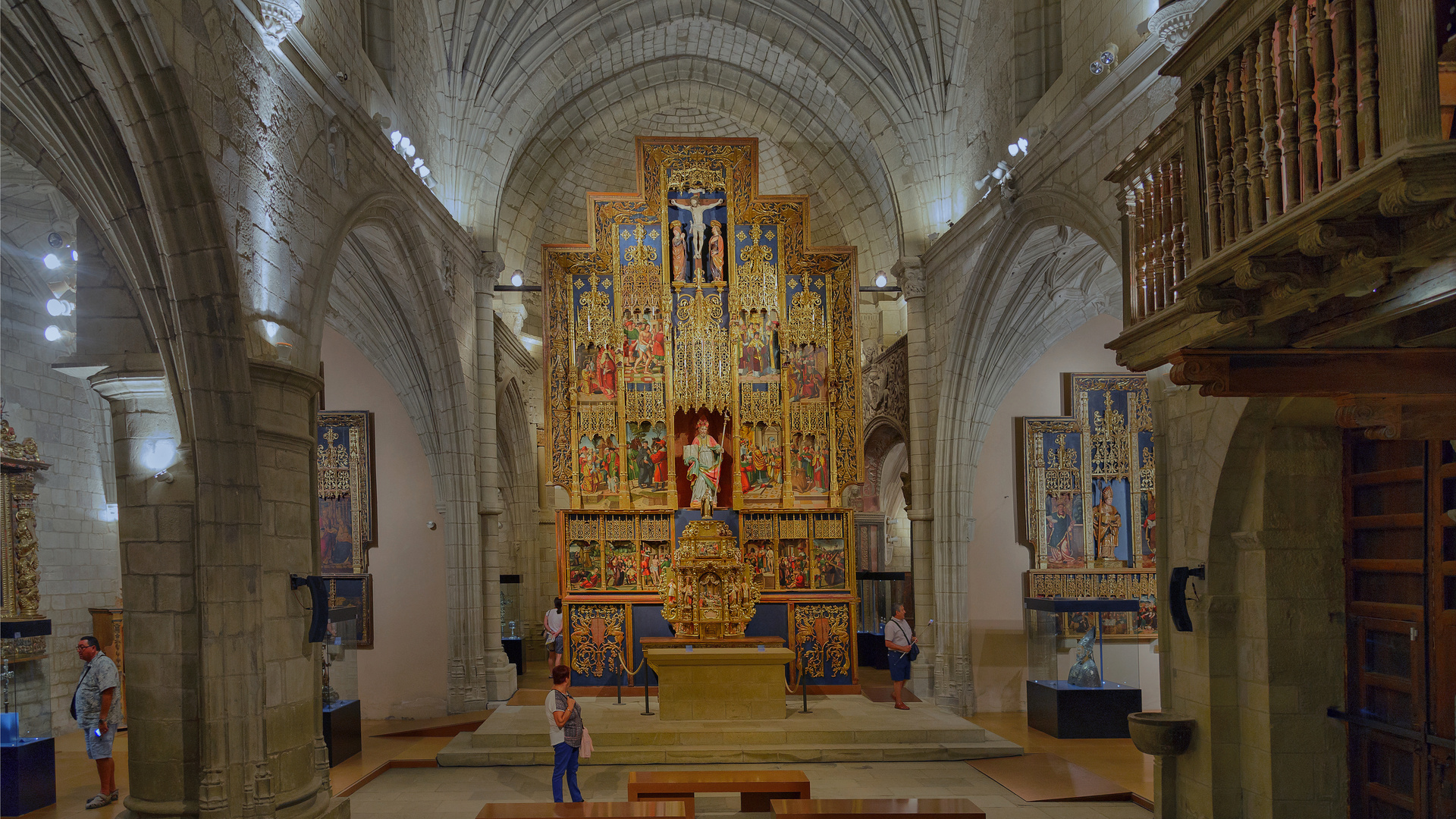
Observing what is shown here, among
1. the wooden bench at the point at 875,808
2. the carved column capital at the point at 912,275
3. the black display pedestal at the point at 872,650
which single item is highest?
the carved column capital at the point at 912,275

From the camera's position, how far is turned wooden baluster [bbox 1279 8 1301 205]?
13.3 feet

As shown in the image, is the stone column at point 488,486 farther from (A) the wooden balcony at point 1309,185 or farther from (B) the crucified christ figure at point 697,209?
(A) the wooden balcony at point 1309,185

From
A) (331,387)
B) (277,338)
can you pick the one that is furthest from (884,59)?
(277,338)

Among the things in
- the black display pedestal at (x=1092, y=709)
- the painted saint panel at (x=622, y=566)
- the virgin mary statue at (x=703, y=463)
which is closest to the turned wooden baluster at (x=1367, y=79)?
the black display pedestal at (x=1092, y=709)

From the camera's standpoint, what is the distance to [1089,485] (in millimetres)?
15773

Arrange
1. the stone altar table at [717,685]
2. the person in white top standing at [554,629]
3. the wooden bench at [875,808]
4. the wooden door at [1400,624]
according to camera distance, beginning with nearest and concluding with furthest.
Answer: the wooden door at [1400,624]
the wooden bench at [875,808]
the stone altar table at [717,685]
the person in white top standing at [554,629]

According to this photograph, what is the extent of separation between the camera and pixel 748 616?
13500mm

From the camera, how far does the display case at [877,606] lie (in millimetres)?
19750

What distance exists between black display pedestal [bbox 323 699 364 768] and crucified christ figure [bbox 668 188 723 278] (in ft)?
24.7

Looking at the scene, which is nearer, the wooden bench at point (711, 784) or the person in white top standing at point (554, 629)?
the wooden bench at point (711, 784)

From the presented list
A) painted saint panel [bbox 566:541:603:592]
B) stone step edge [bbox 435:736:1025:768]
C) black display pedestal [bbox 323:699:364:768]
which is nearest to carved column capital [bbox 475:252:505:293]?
painted saint panel [bbox 566:541:603:592]

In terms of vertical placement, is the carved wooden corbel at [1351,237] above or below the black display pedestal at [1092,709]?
above

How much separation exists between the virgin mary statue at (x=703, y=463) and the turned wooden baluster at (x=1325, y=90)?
36.7 feet

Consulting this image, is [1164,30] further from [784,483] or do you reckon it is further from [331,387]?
[331,387]
